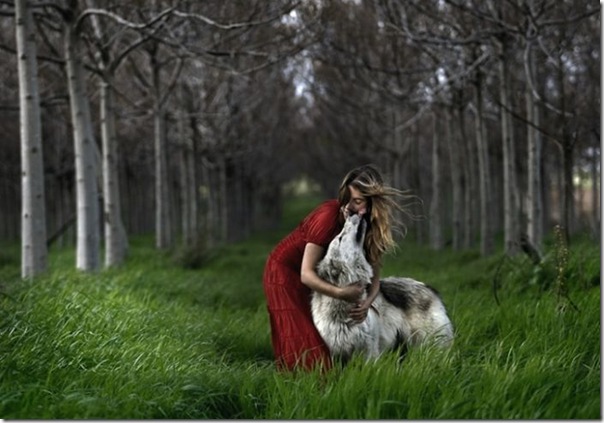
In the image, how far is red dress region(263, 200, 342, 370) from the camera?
3.73m

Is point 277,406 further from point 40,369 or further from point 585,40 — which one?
point 585,40

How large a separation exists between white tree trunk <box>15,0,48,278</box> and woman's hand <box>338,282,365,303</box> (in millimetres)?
4421

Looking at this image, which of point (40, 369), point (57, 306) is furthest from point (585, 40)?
point (40, 369)

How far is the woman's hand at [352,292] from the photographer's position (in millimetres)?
3582

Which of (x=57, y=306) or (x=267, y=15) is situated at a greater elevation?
(x=267, y=15)

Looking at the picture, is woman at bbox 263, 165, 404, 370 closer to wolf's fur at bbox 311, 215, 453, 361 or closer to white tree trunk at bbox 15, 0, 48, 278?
wolf's fur at bbox 311, 215, 453, 361

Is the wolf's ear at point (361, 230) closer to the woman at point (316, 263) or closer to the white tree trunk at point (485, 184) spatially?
the woman at point (316, 263)

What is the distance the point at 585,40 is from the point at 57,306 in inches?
335

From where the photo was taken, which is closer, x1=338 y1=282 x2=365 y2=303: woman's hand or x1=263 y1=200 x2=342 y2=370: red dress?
x1=338 y1=282 x2=365 y2=303: woman's hand

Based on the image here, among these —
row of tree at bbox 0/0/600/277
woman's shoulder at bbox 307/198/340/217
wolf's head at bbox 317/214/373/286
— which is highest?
row of tree at bbox 0/0/600/277

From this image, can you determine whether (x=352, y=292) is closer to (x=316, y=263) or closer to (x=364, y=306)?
(x=364, y=306)

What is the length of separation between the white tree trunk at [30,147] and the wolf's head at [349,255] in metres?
4.37

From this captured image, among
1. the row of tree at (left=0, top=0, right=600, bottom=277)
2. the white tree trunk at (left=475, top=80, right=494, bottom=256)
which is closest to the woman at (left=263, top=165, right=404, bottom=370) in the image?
the row of tree at (left=0, top=0, right=600, bottom=277)

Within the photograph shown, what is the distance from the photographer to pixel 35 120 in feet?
22.7
